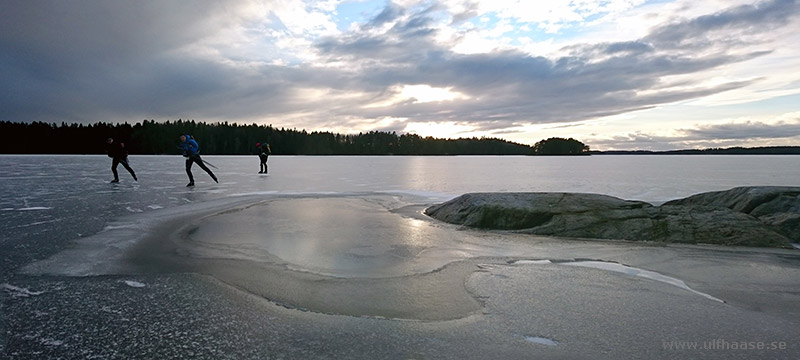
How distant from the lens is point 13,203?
31.4 ft

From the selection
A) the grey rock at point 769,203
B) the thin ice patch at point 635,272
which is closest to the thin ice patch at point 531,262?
the thin ice patch at point 635,272

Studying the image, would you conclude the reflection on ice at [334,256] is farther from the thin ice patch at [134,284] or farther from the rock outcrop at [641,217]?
the rock outcrop at [641,217]

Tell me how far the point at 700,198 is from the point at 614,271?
6788 mm

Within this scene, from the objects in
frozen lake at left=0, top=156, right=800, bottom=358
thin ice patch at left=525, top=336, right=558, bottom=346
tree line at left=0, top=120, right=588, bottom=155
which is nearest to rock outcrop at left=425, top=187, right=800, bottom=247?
frozen lake at left=0, top=156, right=800, bottom=358


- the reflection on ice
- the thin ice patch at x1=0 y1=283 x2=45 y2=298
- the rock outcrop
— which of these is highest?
the rock outcrop

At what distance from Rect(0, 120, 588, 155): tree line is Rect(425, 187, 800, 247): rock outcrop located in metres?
105

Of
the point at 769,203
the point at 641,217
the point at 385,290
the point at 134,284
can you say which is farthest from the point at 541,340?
the point at 769,203

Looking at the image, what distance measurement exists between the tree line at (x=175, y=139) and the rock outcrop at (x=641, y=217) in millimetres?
105362

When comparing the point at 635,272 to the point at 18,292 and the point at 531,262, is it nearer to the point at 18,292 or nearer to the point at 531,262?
the point at 531,262

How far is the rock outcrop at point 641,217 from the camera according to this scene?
6.41 meters

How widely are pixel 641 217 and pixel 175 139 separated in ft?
409

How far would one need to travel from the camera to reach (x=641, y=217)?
7.15 meters

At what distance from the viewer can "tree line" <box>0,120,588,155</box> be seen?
339ft

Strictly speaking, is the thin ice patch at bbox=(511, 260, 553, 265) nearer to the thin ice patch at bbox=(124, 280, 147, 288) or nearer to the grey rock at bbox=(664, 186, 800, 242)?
the thin ice patch at bbox=(124, 280, 147, 288)
